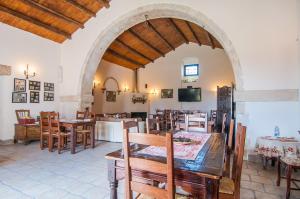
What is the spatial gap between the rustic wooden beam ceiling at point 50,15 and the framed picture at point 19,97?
6.92 ft

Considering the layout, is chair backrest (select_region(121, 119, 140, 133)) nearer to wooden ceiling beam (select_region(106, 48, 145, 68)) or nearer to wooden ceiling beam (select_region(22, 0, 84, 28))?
wooden ceiling beam (select_region(22, 0, 84, 28))

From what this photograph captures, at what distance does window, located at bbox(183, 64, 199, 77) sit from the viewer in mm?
10625

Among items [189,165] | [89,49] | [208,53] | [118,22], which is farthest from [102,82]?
[189,165]

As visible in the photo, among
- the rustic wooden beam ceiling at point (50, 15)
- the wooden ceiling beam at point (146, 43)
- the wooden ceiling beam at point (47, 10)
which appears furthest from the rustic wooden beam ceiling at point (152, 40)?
the wooden ceiling beam at point (47, 10)

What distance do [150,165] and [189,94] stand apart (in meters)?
9.55

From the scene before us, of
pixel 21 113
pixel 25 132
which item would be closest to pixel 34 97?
pixel 21 113

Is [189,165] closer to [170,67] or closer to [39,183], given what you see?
[39,183]

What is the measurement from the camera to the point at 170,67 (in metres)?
11.2

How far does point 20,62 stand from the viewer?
6004 mm

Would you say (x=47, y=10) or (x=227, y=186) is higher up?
(x=47, y=10)

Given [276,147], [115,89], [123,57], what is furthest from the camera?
[115,89]

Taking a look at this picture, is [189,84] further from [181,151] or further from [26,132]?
[181,151]

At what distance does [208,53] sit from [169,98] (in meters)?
3.33

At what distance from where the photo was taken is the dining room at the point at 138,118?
5.64 feet
